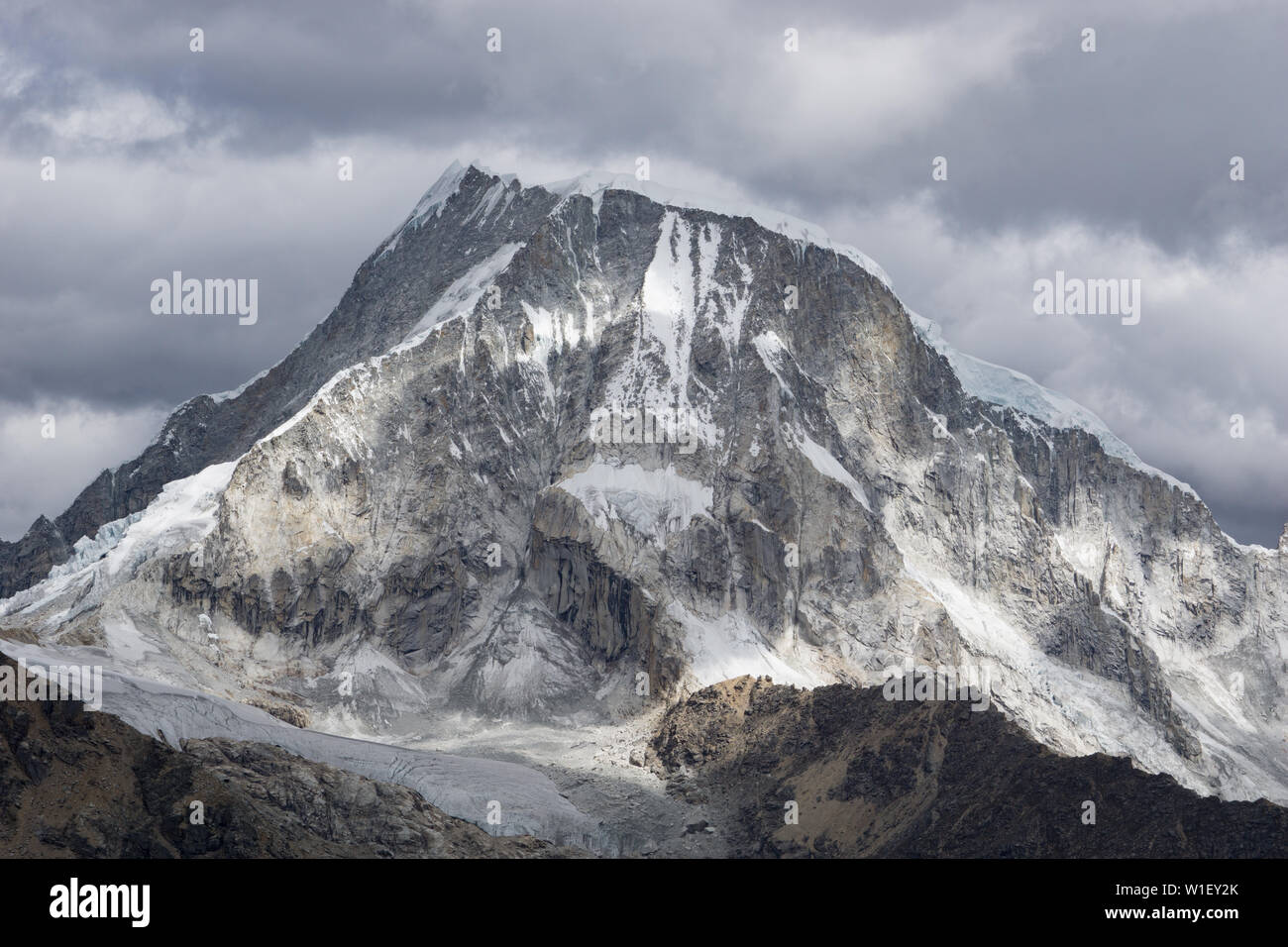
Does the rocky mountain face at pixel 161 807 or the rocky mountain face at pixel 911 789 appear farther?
the rocky mountain face at pixel 911 789

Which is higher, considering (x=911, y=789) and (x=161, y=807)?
(x=161, y=807)

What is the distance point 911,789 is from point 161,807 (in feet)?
207

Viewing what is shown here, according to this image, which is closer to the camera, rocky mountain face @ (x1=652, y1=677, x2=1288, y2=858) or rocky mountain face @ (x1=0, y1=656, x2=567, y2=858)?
rocky mountain face @ (x1=0, y1=656, x2=567, y2=858)

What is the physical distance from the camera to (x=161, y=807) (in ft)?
382

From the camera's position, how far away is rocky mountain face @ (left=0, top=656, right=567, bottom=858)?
111m

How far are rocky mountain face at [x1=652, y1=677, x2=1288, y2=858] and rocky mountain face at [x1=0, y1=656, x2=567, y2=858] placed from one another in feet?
98.3

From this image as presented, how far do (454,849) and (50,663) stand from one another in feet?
140

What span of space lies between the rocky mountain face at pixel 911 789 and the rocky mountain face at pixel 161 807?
1180 inches

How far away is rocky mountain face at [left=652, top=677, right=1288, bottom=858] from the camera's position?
124500 millimetres

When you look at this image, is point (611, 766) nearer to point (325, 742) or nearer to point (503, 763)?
point (503, 763)

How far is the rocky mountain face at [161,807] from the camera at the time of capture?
111 meters

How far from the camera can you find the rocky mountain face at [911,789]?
408 feet
